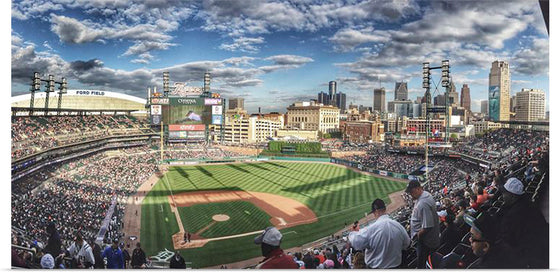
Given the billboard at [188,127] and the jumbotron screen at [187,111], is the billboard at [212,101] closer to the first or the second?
the jumbotron screen at [187,111]

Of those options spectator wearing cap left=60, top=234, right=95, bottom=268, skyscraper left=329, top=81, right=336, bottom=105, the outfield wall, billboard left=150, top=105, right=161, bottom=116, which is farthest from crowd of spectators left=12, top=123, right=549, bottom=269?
skyscraper left=329, top=81, right=336, bottom=105

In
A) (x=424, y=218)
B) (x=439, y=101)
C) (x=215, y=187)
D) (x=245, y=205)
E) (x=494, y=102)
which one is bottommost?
(x=245, y=205)

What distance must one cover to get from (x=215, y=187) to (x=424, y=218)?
12.7 meters

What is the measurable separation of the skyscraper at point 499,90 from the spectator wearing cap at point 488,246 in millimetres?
7047

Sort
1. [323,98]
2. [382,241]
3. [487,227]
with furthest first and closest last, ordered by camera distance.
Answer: [323,98] → [487,227] → [382,241]

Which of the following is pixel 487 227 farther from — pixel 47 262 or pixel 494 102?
pixel 494 102

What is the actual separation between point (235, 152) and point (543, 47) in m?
16.5

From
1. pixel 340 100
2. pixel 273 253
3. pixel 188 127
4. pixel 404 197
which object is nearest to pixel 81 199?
pixel 188 127

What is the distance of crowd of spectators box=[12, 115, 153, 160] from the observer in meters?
11.9

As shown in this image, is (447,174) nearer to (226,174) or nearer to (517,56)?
(517,56)

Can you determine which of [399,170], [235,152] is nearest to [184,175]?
[235,152]

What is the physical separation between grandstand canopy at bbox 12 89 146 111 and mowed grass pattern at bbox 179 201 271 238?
7.51 m

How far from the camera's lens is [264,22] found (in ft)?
31.6

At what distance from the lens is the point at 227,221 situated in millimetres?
11398
